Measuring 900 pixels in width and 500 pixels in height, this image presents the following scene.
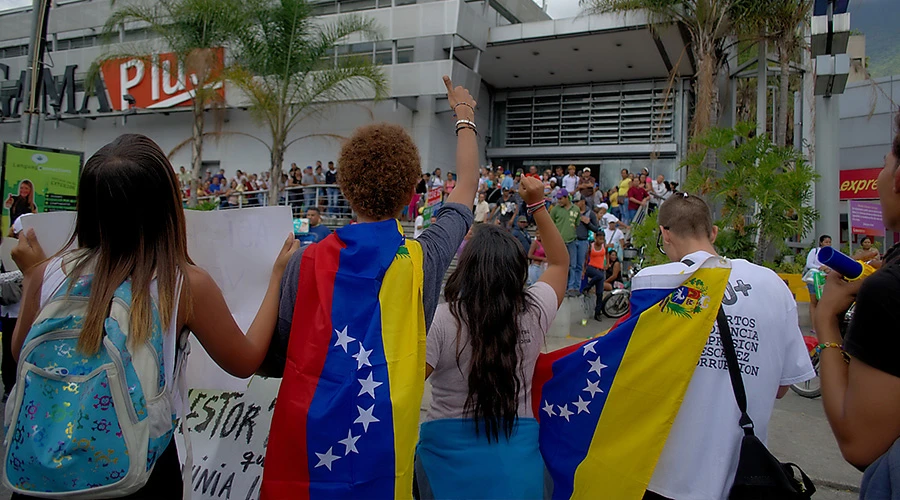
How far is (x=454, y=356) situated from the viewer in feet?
7.56

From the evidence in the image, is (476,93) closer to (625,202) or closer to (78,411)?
(625,202)

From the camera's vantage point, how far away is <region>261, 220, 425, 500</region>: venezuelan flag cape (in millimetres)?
1764

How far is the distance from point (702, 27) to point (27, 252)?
43.1 feet

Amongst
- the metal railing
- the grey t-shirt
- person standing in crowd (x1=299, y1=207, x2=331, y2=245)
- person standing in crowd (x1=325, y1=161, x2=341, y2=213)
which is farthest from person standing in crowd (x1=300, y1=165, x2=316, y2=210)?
the grey t-shirt

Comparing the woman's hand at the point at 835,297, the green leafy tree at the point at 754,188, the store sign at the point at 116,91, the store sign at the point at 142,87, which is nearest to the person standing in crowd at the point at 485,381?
the woman's hand at the point at 835,297

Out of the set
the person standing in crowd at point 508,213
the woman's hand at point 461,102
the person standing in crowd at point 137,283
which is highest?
the person standing in crowd at point 508,213

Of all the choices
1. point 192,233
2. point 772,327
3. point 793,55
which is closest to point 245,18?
point 793,55

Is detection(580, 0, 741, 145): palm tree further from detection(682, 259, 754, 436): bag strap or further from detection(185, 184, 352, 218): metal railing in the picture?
detection(682, 259, 754, 436): bag strap

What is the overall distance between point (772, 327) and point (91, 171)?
232 centimetres

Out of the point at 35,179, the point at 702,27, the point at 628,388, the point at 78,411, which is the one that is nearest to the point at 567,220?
the point at 702,27

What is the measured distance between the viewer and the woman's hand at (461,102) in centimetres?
230

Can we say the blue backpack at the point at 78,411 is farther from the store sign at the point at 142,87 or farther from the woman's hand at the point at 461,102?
the store sign at the point at 142,87

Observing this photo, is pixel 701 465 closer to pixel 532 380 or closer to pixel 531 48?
pixel 532 380

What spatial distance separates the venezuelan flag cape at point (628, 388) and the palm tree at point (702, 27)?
1023 cm
